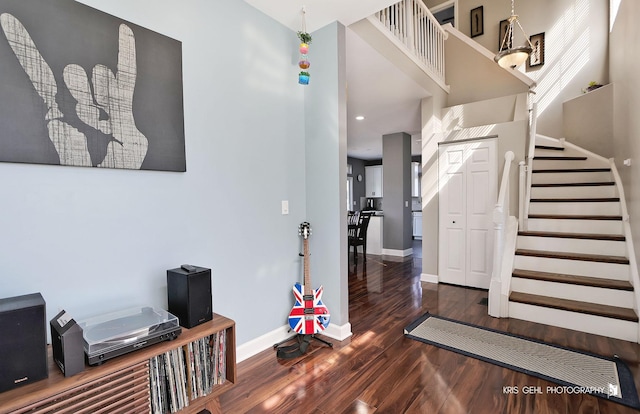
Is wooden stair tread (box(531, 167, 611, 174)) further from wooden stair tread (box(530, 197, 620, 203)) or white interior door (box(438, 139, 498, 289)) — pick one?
white interior door (box(438, 139, 498, 289))

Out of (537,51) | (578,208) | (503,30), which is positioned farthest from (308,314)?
(503,30)

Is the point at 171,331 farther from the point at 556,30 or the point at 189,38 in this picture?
the point at 556,30

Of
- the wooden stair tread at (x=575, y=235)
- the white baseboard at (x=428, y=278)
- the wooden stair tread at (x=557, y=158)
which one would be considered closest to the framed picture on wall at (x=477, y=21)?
the wooden stair tread at (x=557, y=158)

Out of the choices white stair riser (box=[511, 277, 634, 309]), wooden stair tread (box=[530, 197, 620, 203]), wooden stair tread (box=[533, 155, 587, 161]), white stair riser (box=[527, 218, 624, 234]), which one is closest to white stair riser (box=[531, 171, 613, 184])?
wooden stair tread (box=[533, 155, 587, 161])

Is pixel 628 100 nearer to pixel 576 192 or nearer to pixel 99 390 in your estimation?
pixel 576 192

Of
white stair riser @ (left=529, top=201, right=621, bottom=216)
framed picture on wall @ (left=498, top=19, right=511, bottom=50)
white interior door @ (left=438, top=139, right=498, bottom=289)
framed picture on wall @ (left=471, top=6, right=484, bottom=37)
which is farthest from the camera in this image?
framed picture on wall @ (left=471, top=6, right=484, bottom=37)

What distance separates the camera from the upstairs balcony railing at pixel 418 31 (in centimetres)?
312

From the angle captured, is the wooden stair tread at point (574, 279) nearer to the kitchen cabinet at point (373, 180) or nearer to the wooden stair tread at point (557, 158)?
the wooden stair tread at point (557, 158)

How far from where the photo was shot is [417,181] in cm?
894

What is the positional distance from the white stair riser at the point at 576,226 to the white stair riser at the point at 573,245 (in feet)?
0.76

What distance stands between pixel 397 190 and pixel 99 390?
5.52 metres

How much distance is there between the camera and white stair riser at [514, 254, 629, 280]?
110 inches

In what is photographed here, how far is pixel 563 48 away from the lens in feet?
15.5

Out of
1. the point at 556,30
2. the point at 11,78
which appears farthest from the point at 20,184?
the point at 556,30
